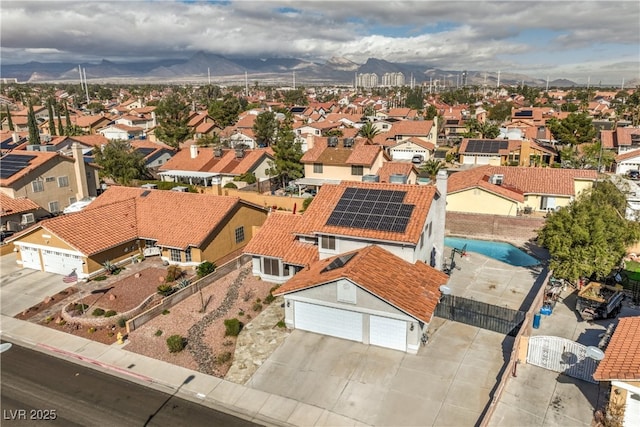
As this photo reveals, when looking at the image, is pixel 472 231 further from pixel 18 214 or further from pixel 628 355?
pixel 18 214

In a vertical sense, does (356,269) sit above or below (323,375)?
above

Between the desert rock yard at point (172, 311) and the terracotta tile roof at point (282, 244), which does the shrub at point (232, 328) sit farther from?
the terracotta tile roof at point (282, 244)

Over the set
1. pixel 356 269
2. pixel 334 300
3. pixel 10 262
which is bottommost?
pixel 10 262

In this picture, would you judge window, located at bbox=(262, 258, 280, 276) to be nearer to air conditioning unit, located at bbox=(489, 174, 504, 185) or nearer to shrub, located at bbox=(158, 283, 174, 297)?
shrub, located at bbox=(158, 283, 174, 297)

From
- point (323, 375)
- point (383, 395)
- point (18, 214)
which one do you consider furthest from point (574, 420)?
point (18, 214)

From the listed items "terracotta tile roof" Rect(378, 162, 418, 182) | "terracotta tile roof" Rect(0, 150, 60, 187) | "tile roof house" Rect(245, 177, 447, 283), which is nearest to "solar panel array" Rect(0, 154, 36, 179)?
"terracotta tile roof" Rect(0, 150, 60, 187)

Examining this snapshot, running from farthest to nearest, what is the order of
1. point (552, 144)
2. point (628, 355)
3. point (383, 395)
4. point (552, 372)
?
point (552, 144), point (552, 372), point (383, 395), point (628, 355)

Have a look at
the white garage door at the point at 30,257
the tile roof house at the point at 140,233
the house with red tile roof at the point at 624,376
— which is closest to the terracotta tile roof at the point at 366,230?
the tile roof house at the point at 140,233

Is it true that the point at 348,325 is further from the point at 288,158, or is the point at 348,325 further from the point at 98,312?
the point at 288,158
